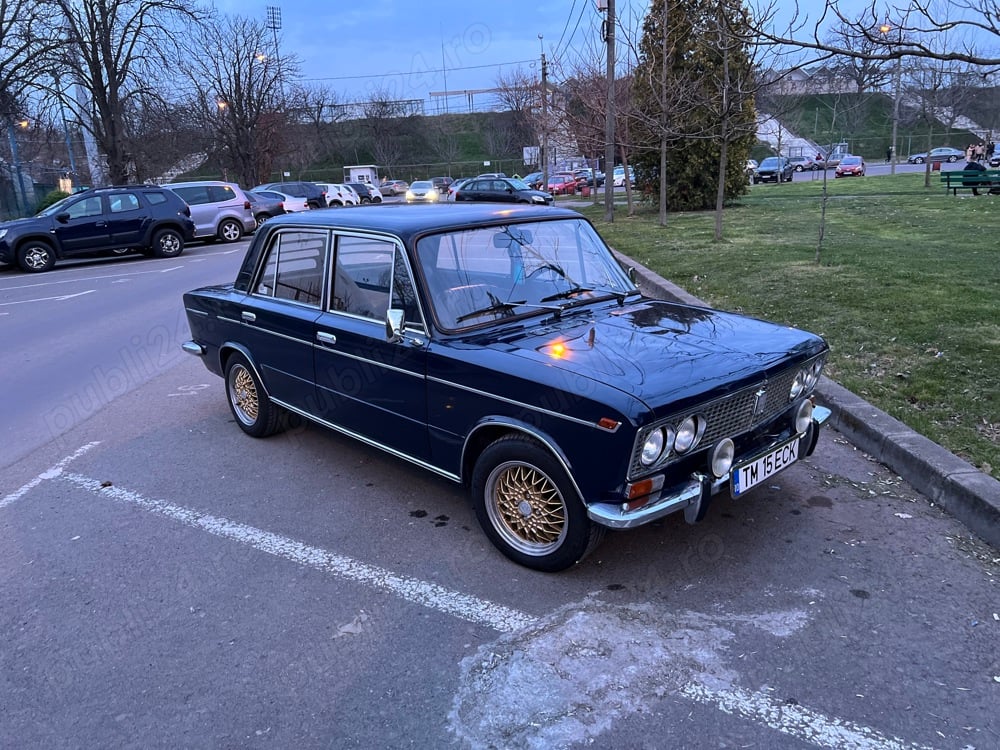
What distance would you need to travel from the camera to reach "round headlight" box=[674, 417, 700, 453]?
127 inches

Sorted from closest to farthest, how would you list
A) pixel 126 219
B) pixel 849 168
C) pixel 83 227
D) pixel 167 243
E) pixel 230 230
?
pixel 83 227
pixel 126 219
pixel 167 243
pixel 230 230
pixel 849 168

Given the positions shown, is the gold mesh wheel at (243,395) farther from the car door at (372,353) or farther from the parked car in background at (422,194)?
the parked car in background at (422,194)

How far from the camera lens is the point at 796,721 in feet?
8.50

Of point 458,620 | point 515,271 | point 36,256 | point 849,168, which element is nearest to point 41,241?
point 36,256

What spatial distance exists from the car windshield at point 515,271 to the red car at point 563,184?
134 ft

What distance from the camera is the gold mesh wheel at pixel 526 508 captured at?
11.5 feet

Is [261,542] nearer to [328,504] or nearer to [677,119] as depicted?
[328,504]

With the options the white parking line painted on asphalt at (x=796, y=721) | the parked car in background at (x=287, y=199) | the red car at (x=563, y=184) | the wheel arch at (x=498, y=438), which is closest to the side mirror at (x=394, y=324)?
the wheel arch at (x=498, y=438)

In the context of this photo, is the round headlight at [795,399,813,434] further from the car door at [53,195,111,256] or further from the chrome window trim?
the car door at [53,195,111,256]

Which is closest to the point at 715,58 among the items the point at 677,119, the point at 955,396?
the point at 677,119

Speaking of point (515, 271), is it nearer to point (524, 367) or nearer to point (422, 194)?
point (524, 367)

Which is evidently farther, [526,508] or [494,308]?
[494,308]

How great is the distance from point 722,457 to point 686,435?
0.29 meters

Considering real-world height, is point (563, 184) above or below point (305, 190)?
below
